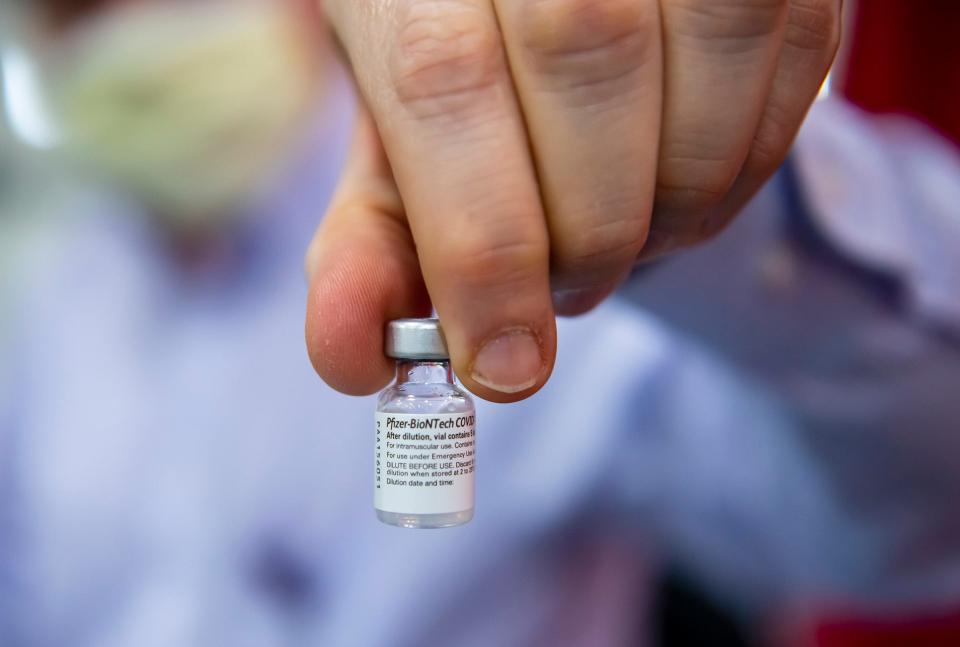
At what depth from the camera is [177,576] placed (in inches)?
46.2

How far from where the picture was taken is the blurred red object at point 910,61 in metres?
1.40

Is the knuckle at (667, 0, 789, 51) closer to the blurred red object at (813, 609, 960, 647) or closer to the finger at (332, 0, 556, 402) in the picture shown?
the finger at (332, 0, 556, 402)

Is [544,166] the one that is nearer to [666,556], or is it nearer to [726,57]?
[726,57]

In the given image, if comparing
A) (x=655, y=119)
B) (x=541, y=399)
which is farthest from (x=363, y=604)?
(x=655, y=119)

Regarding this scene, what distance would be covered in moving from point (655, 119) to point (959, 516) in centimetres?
92

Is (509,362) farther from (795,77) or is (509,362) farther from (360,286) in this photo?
(795,77)

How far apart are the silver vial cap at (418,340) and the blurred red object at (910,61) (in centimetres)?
127

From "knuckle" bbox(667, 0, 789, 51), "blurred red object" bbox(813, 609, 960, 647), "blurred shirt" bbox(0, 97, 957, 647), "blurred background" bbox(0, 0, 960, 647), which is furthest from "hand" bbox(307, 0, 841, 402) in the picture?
"blurred red object" bbox(813, 609, 960, 647)

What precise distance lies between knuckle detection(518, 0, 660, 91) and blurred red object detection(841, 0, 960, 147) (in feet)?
4.02

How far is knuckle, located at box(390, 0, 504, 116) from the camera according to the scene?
416 millimetres

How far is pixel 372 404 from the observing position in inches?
48.9

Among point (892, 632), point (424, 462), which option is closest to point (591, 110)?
point (424, 462)

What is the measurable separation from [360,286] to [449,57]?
0.15m

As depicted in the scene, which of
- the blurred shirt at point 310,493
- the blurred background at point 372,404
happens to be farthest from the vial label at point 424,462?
the blurred shirt at point 310,493
